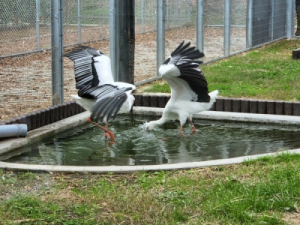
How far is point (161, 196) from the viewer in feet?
15.2

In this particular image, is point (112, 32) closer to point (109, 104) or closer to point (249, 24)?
point (109, 104)

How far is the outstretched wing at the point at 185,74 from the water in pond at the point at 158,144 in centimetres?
43

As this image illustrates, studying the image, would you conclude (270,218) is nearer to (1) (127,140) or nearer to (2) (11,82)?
(1) (127,140)

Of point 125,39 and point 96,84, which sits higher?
point 125,39

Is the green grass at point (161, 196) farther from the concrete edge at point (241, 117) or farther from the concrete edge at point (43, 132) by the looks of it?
the concrete edge at point (241, 117)

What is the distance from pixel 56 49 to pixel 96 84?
1.26m

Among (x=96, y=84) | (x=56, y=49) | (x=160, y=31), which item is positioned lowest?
(x=96, y=84)

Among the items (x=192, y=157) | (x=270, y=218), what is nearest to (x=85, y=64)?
(x=192, y=157)

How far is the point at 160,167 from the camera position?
5.39 m

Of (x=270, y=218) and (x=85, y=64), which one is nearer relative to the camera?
(x=270, y=218)

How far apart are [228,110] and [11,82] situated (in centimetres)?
311

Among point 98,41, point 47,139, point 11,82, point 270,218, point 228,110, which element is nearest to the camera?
point 270,218

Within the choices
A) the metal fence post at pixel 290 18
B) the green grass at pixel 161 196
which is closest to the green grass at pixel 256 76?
the metal fence post at pixel 290 18

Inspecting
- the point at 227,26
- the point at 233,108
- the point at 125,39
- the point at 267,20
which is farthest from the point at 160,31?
the point at 267,20
